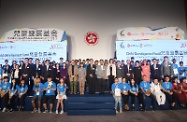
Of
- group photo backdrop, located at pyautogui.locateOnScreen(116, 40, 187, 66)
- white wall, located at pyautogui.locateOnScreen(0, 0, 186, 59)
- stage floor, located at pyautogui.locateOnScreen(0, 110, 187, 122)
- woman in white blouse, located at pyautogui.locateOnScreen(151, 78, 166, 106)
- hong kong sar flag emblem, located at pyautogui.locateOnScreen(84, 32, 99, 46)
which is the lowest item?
stage floor, located at pyautogui.locateOnScreen(0, 110, 187, 122)

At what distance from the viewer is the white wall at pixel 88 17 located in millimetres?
7469

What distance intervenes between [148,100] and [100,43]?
10.9ft

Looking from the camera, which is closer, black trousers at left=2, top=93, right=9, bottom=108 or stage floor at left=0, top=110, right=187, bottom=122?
stage floor at left=0, top=110, right=187, bottom=122

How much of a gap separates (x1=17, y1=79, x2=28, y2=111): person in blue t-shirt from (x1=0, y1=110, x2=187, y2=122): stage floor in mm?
284

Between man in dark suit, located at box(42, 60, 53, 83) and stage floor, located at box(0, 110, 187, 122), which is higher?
man in dark suit, located at box(42, 60, 53, 83)

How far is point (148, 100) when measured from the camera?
4992 mm

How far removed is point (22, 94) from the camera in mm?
5074

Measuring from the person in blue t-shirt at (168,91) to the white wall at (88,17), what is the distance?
106 inches

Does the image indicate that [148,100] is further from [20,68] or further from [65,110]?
[20,68]

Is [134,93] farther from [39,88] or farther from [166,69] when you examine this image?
[39,88]

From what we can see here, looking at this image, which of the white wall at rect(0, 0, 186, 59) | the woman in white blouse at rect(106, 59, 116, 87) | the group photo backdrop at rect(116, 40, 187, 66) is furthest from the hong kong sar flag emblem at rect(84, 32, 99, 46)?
the woman in white blouse at rect(106, 59, 116, 87)

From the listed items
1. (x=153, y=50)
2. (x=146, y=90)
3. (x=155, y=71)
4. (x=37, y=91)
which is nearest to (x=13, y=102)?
(x=37, y=91)

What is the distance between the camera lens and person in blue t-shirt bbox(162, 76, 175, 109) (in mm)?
4977

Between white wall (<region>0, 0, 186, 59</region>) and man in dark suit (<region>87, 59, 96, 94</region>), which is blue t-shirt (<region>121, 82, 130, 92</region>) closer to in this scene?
man in dark suit (<region>87, 59, 96, 94</region>)
